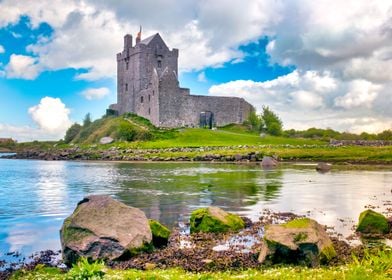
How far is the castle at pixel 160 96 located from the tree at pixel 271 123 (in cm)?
474

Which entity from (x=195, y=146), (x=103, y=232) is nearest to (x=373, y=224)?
(x=103, y=232)

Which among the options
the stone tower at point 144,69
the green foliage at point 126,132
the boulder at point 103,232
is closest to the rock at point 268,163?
the green foliage at point 126,132

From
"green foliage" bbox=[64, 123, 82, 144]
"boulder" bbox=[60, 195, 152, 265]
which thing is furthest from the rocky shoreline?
"boulder" bbox=[60, 195, 152, 265]

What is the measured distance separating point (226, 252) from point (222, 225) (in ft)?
10.7

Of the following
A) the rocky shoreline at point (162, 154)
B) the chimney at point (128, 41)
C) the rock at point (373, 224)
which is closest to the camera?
the rock at point (373, 224)

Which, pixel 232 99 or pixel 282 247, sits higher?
pixel 232 99

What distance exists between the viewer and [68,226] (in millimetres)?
14453

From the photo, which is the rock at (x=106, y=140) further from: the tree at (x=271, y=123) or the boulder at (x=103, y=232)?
the boulder at (x=103, y=232)

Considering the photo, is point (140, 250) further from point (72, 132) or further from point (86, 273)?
point (72, 132)

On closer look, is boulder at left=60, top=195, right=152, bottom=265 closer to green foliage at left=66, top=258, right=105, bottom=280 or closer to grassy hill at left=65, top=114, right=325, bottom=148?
green foliage at left=66, top=258, right=105, bottom=280

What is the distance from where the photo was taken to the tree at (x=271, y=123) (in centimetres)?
11125

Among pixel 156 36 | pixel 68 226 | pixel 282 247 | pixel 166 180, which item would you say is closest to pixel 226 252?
pixel 282 247

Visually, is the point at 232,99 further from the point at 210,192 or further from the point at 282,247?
the point at 282,247

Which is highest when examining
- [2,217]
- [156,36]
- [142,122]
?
[156,36]
